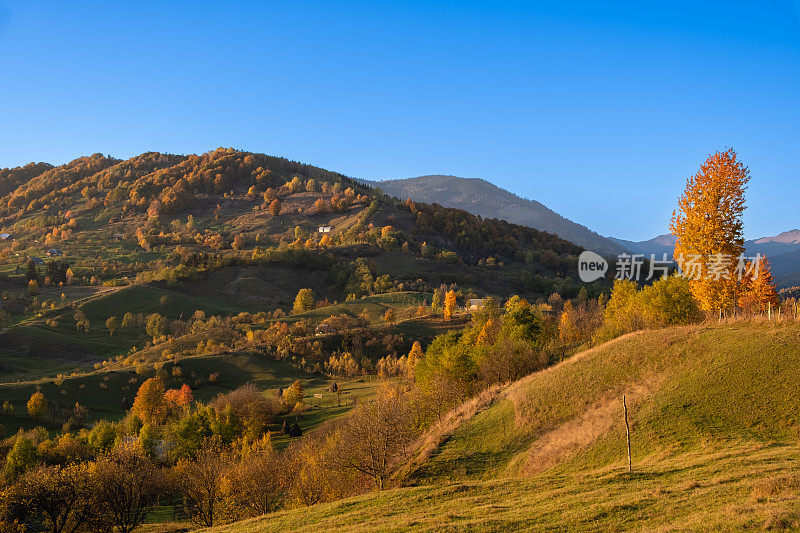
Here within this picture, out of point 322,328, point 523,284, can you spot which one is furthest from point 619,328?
point 523,284

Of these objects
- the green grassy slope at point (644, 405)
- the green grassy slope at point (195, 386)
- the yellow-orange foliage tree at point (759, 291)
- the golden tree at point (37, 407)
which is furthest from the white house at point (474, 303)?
the green grassy slope at point (644, 405)

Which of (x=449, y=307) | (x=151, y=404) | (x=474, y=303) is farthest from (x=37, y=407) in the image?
(x=474, y=303)

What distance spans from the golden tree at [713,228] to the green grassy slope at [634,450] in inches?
160

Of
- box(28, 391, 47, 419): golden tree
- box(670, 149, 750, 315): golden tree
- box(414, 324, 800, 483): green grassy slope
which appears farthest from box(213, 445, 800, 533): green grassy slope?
box(28, 391, 47, 419): golden tree

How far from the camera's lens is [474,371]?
199ft

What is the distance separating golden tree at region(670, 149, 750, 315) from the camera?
125 ft

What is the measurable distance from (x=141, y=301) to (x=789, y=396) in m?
160

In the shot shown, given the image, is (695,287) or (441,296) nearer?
(695,287)

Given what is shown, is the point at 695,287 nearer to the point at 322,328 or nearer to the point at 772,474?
the point at 772,474

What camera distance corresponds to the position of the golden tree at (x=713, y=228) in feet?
125

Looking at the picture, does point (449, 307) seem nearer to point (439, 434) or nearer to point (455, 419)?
point (455, 419)

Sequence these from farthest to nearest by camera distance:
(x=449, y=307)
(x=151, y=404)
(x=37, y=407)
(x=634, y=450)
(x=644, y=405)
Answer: (x=449, y=307) < (x=151, y=404) < (x=37, y=407) < (x=644, y=405) < (x=634, y=450)

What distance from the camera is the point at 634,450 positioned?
2822 cm

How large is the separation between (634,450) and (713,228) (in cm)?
1925
